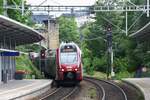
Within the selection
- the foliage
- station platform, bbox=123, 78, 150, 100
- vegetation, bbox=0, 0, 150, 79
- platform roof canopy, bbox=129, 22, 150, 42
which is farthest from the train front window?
the foliage

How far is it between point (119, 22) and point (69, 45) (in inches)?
1813

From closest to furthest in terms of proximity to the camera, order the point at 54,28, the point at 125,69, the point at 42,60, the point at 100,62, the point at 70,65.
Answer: the point at 70,65 < the point at 42,60 < the point at 125,69 < the point at 100,62 < the point at 54,28

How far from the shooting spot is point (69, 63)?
37.0 m

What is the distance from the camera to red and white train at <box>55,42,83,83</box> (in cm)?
3691

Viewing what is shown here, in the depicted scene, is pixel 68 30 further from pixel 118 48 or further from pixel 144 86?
pixel 144 86

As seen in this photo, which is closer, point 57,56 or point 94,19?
point 57,56

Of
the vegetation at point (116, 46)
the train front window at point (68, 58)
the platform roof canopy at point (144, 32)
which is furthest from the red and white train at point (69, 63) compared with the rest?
the vegetation at point (116, 46)

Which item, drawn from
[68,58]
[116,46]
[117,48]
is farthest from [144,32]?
[117,48]

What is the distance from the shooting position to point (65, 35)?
11706cm

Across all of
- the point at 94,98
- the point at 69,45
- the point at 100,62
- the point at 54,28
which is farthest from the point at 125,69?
the point at 94,98

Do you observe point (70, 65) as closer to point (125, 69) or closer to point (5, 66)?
point (5, 66)

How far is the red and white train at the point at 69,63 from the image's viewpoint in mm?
36906

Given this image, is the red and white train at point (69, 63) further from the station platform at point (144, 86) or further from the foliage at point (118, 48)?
the foliage at point (118, 48)

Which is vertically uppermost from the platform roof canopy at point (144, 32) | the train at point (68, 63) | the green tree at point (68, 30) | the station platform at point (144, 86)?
the green tree at point (68, 30)
